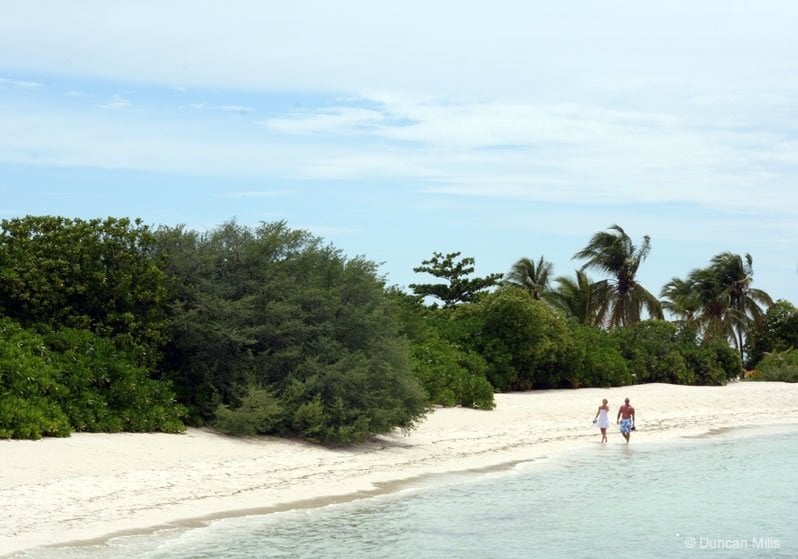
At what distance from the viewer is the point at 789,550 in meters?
18.5

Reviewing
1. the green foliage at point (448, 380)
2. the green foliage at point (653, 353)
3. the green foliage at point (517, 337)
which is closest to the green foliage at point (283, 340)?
the green foliage at point (448, 380)

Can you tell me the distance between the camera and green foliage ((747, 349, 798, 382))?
170 feet

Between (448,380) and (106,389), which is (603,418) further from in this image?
(106,389)

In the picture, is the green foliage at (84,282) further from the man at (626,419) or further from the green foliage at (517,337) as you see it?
the green foliage at (517,337)

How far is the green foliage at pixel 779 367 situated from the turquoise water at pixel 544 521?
82.6ft

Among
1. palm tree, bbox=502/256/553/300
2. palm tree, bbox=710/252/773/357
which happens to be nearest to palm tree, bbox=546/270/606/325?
palm tree, bbox=502/256/553/300

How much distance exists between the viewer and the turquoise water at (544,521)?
1612 centimetres

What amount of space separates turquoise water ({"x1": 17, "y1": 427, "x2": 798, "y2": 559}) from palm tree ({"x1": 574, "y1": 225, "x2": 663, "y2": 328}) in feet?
88.9

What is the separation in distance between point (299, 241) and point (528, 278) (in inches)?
1040

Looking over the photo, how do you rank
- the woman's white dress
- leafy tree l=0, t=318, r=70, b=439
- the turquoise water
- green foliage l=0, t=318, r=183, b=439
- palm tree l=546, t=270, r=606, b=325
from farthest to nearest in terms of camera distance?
palm tree l=546, t=270, r=606, b=325, the woman's white dress, green foliage l=0, t=318, r=183, b=439, leafy tree l=0, t=318, r=70, b=439, the turquoise water

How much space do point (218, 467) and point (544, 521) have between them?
6.51 meters

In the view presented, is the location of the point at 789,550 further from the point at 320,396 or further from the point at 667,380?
the point at 667,380

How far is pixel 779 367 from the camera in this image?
52844 millimetres

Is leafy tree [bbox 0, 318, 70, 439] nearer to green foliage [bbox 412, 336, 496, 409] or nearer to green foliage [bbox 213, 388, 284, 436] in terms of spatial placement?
green foliage [bbox 213, 388, 284, 436]
